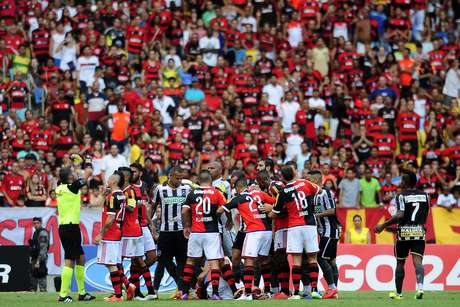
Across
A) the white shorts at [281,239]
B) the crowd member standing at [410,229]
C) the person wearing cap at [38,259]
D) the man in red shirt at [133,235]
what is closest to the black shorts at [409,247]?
the crowd member standing at [410,229]

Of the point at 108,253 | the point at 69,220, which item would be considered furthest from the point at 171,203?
the point at 69,220

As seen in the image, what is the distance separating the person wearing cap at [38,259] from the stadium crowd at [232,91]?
3.25 meters

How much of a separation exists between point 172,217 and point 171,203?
0.27 m

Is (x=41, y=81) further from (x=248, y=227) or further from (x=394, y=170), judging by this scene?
(x=248, y=227)

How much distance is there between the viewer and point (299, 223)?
19922 mm

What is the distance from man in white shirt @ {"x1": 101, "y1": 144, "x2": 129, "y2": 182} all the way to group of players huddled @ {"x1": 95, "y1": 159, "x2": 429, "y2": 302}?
8.21 metres

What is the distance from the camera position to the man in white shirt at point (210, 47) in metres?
35.3

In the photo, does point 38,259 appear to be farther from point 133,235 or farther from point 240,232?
point 240,232

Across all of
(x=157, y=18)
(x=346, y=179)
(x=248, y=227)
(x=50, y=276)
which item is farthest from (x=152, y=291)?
(x=157, y=18)

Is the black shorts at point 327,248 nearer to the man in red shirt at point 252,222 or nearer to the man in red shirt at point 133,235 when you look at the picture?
the man in red shirt at point 252,222

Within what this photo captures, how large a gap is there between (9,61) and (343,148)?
1076 centimetres

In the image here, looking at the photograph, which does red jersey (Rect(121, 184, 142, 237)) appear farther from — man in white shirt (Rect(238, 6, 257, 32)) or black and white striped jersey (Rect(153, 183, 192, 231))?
man in white shirt (Rect(238, 6, 257, 32))

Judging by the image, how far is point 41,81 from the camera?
34.2 metres

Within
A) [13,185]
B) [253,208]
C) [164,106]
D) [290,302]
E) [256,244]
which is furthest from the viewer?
[164,106]
